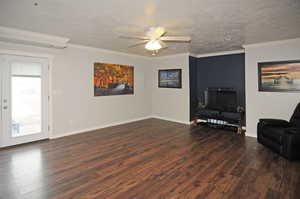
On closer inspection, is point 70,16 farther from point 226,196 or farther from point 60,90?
point 226,196

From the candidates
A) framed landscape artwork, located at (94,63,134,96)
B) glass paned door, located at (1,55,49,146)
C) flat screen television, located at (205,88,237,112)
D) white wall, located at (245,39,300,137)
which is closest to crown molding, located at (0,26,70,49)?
glass paned door, located at (1,55,49,146)

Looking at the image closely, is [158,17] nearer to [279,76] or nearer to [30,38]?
[30,38]

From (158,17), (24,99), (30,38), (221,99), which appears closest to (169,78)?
(221,99)

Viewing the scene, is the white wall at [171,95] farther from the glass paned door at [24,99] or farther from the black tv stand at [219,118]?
the glass paned door at [24,99]

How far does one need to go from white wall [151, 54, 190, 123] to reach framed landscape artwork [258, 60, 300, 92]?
7.95ft

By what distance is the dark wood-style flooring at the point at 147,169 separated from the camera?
2287mm

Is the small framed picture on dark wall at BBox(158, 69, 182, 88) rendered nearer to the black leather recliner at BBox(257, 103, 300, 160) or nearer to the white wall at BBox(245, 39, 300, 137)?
the white wall at BBox(245, 39, 300, 137)

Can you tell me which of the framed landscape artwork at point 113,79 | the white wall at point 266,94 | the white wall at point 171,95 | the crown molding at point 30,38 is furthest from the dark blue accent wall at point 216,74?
the crown molding at point 30,38

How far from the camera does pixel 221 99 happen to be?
18.7 feet

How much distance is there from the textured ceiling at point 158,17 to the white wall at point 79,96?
0.95 m

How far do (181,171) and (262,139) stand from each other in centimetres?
244

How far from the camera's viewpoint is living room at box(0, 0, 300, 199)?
8.28 ft

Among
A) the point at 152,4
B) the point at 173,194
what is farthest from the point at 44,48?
the point at 173,194

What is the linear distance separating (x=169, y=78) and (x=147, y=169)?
451 cm
